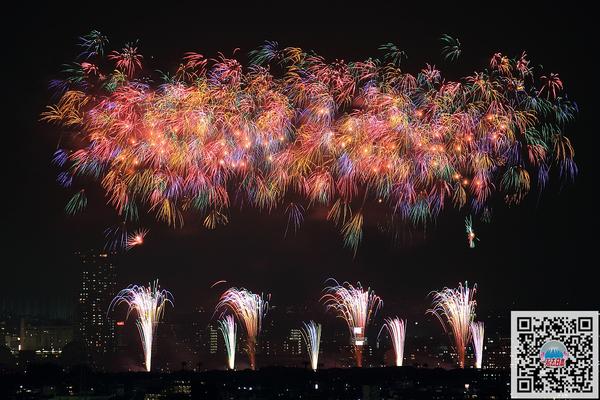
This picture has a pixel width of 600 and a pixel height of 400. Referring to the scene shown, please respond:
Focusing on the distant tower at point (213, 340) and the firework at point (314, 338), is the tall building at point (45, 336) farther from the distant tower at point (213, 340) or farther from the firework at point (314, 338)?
the firework at point (314, 338)

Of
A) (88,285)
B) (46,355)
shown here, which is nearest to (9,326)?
(46,355)

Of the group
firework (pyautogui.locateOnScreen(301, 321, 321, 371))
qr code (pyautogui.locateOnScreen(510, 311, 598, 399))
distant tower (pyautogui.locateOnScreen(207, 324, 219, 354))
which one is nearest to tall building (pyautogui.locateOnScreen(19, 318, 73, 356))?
distant tower (pyautogui.locateOnScreen(207, 324, 219, 354))

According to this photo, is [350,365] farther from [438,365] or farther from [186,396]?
[186,396]

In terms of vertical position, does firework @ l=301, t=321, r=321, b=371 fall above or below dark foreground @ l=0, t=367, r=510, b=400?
above

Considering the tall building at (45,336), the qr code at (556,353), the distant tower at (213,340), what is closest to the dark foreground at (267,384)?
the distant tower at (213,340)

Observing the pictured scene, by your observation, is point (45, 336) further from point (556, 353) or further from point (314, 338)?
point (556, 353)

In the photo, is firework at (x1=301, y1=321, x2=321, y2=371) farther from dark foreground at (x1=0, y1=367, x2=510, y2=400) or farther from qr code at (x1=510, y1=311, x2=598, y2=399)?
qr code at (x1=510, y1=311, x2=598, y2=399)
